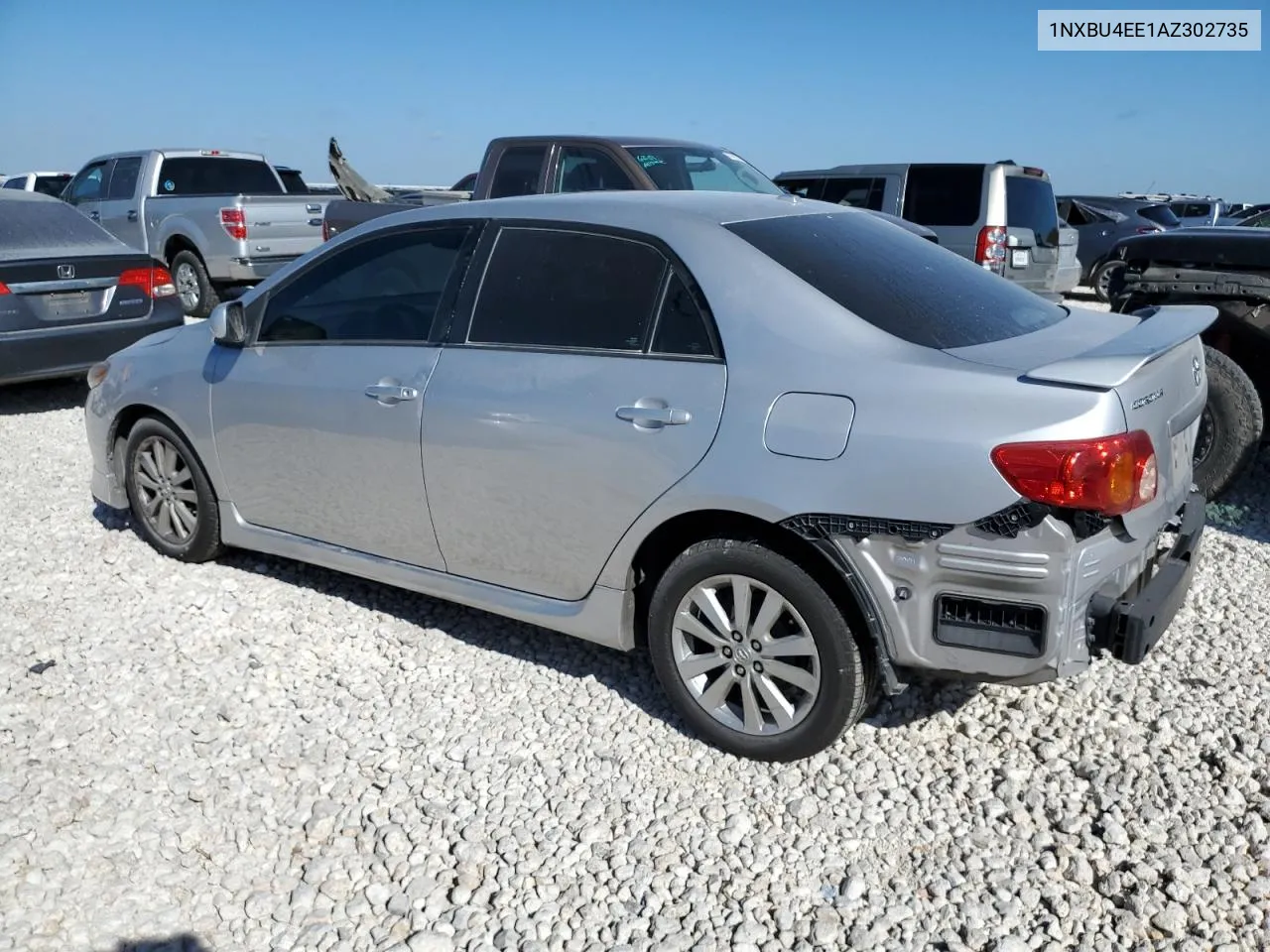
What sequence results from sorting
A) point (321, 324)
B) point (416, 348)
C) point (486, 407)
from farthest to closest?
1. point (321, 324)
2. point (416, 348)
3. point (486, 407)

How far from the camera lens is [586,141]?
8820mm

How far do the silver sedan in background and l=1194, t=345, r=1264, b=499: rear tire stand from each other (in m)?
1.87

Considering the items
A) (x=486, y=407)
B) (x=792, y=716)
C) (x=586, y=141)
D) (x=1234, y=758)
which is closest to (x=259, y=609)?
(x=486, y=407)

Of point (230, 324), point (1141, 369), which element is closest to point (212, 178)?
point (230, 324)

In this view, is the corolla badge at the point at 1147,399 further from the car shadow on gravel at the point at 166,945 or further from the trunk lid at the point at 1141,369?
the car shadow on gravel at the point at 166,945

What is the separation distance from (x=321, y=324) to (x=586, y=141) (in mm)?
4969

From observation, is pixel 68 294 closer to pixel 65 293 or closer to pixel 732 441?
pixel 65 293

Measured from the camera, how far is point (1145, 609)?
298cm

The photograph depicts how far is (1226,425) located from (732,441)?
3.50 metres

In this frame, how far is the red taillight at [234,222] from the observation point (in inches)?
461

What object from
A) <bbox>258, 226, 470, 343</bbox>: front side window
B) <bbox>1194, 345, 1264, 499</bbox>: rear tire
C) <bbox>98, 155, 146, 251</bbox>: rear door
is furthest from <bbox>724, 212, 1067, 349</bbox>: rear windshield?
<bbox>98, 155, 146, 251</bbox>: rear door

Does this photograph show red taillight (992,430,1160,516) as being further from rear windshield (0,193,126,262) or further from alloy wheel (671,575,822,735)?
rear windshield (0,193,126,262)

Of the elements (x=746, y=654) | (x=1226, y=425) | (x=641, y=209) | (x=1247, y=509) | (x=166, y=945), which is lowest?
(x=166, y=945)

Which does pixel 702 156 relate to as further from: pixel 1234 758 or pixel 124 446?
pixel 1234 758
